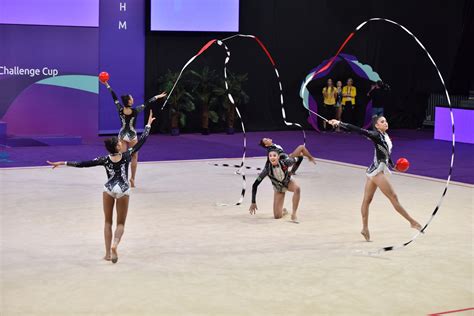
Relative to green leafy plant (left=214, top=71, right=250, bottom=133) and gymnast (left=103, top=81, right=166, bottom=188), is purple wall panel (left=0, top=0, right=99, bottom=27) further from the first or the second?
gymnast (left=103, top=81, right=166, bottom=188)

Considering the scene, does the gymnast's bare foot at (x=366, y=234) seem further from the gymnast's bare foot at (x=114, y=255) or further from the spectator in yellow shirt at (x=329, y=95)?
the spectator in yellow shirt at (x=329, y=95)

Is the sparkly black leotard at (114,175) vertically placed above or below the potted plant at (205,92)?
above

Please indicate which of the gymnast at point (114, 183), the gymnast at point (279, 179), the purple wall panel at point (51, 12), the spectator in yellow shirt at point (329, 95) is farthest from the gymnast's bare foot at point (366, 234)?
the spectator in yellow shirt at point (329, 95)

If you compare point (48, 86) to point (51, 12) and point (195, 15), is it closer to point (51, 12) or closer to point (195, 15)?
point (51, 12)

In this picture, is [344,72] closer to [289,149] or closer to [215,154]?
[289,149]

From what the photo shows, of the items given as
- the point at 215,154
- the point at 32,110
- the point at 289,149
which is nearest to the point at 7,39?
the point at 32,110

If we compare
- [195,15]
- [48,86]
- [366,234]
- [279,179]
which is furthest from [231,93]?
[366,234]

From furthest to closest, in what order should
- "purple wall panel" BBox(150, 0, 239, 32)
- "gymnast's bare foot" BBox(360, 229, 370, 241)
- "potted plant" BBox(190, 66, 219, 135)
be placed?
"potted plant" BBox(190, 66, 219, 135), "purple wall panel" BBox(150, 0, 239, 32), "gymnast's bare foot" BBox(360, 229, 370, 241)

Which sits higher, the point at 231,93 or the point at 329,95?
the point at 231,93

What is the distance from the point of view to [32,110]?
69.6 ft

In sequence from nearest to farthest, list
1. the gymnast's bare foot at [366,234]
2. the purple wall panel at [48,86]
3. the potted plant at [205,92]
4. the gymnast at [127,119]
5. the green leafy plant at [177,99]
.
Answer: the gymnast's bare foot at [366,234] → the gymnast at [127,119] → the purple wall panel at [48,86] → the green leafy plant at [177,99] → the potted plant at [205,92]

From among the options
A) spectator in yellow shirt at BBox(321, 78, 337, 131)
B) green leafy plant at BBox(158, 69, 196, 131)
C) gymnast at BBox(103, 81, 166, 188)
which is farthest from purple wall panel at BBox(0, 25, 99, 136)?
gymnast at BBox(103, 81, 166, 188)

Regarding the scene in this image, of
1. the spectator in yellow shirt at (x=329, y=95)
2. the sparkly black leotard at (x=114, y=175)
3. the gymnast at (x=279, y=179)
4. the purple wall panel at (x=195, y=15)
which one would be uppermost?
the purple wall panel at (x=195, y=15)

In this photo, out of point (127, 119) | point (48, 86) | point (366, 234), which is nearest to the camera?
point (366, 234)
